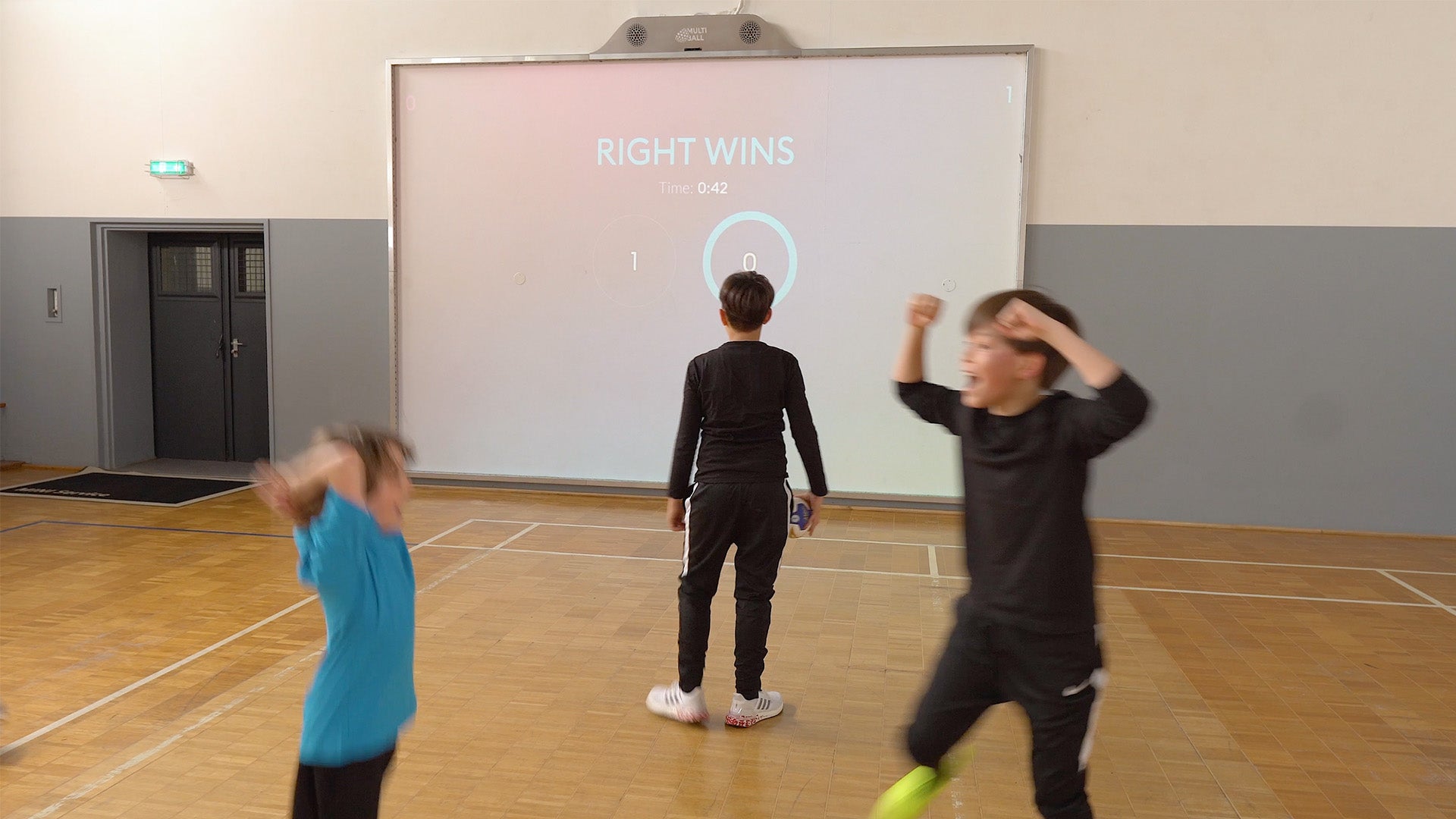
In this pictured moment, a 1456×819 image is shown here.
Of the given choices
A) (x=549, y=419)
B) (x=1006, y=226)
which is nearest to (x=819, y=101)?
(x=1006, y=226)

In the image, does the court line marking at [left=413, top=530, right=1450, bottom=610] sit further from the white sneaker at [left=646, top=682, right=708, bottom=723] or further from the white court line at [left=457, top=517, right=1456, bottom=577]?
the white sneaker at [left=646, top=682, right=708, bottom=723]

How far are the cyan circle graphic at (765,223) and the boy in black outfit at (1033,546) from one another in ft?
15.5

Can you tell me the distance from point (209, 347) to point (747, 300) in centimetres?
666

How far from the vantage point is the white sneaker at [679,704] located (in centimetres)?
324

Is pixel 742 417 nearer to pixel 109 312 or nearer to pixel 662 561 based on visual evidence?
pixel 662 561

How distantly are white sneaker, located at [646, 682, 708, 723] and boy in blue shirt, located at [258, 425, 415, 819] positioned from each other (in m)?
1.52

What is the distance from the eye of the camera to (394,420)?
293 inches

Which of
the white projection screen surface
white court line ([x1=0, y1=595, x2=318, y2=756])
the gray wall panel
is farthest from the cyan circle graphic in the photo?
white court line ([x1=0, y1=595, x2=318, y2=756])

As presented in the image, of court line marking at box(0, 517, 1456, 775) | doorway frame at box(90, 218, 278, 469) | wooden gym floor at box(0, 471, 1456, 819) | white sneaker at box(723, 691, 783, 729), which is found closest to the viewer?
wooden gym floor at box(0, 471, 1456, 819)

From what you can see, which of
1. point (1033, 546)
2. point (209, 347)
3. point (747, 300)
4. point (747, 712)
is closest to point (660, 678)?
point (747, 712)

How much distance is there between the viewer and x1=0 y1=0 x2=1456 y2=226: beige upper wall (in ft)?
20.4

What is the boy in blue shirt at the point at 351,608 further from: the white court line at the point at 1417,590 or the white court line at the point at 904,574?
the white court line at the point at 1417,590

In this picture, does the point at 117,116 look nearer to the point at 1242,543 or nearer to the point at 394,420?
the point at 394,420

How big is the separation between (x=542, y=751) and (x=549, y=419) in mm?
4336
